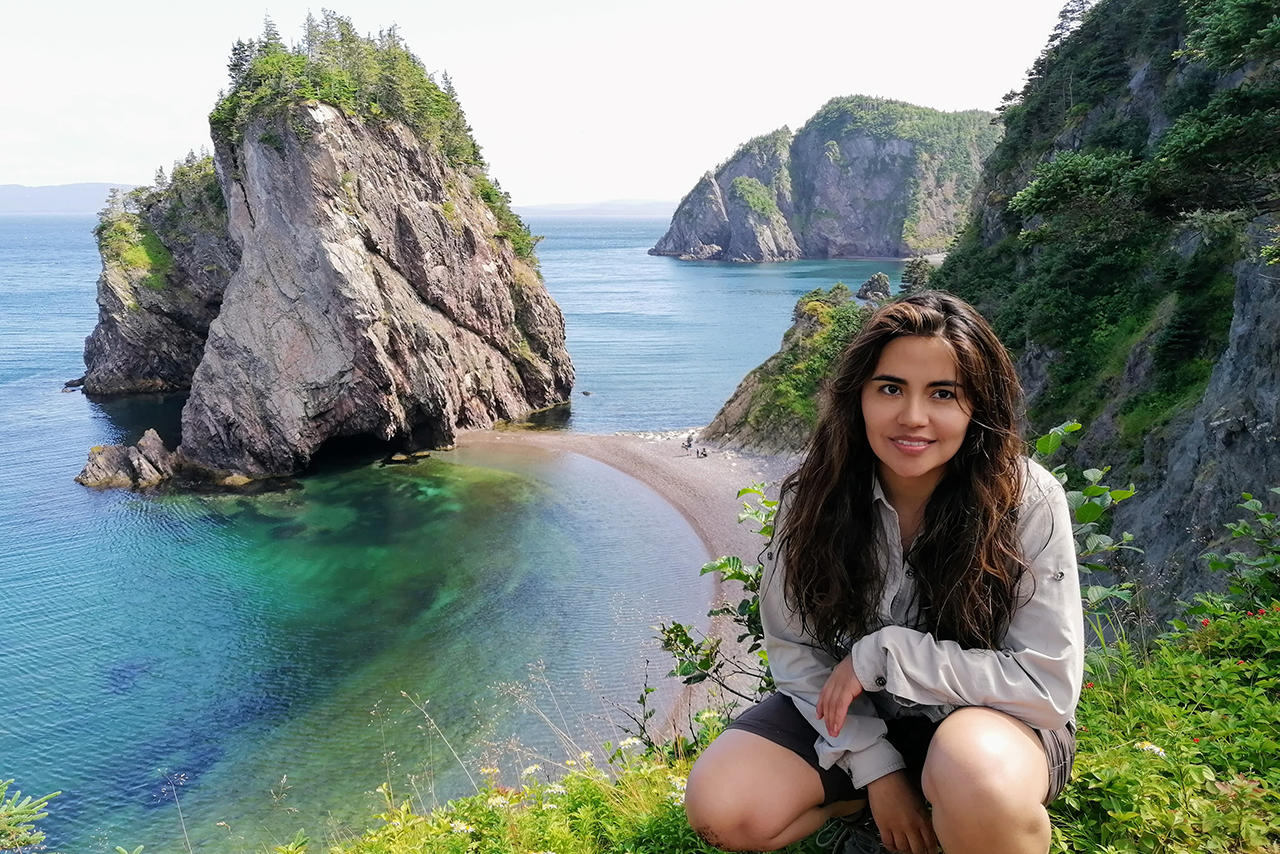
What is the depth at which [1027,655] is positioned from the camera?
288cm

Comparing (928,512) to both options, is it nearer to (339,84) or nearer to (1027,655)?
(1027,655)

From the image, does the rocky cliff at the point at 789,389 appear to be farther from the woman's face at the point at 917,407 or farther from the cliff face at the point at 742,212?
the cliff face at the point at 742,212

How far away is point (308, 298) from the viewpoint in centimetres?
3425

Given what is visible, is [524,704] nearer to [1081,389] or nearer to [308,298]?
[1081,389]

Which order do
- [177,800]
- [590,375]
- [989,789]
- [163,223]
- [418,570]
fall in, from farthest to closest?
1. [590,375]
2. [163,223]
3. [418,570]
4. [177,800]
5. [989,789]

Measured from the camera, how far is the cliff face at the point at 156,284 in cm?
4588

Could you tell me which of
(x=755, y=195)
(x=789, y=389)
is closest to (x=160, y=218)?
(x=789, y=389)

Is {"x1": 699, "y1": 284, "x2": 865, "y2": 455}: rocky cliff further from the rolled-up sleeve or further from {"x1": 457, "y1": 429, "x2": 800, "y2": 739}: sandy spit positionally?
the rolled-up sleeve

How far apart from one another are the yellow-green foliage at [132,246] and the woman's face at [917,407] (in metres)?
54.3

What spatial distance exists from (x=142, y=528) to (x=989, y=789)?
31837 mm

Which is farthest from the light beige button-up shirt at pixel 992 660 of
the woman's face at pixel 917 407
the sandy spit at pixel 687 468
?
the sandy spit at pixel 687 468

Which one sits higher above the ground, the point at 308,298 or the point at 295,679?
the point at 308,298

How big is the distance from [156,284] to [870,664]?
5466cm

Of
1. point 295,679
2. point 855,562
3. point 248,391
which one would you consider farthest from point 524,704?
point 248,391
